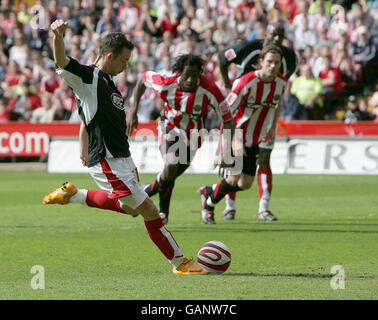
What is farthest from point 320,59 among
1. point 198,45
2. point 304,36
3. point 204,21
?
point 204,21

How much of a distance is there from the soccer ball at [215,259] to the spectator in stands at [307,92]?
13.1 metres

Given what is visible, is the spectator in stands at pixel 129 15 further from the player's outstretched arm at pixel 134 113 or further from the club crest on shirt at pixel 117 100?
the club crest on shirt at pixel 117 100

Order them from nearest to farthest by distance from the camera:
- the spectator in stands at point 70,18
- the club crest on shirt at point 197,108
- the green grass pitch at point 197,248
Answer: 1. the green grass pitch at point 197,248
2. the club crest on shirt at point 197,108
3. the spectator in stands at point 70,18

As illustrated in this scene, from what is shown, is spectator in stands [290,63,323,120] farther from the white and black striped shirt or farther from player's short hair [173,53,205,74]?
the white and black striped shirt

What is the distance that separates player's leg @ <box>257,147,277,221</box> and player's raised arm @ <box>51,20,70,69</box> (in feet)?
17.2

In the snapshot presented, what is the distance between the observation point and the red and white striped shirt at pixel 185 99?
10203mm

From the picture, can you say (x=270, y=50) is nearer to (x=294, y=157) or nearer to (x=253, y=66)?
(x=253, y=66)

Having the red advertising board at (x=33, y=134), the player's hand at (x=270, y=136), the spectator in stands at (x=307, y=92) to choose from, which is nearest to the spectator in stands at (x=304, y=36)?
the spectator in stands at (x=307, y=92)

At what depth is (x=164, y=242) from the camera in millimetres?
7035

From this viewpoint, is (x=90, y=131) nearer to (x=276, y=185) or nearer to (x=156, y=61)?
(x=276, y=185)

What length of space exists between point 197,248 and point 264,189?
2.83m

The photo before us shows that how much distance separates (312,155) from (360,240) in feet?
27.5

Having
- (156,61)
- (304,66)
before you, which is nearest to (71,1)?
(156,61)

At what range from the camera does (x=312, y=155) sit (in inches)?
690
